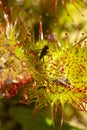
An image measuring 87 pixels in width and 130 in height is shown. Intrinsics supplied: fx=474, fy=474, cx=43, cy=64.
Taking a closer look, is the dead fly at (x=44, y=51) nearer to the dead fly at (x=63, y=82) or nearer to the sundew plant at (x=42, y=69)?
the sundew plant at (x=42, y=69)

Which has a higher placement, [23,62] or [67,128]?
[23,62]

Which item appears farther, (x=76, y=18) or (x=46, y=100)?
(x=76, y=18)

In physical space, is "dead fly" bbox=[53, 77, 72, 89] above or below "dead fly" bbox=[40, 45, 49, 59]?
below

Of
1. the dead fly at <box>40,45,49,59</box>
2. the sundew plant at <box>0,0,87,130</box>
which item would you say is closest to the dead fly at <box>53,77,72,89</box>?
the sundew plant at <box>0,0,87,130</box>

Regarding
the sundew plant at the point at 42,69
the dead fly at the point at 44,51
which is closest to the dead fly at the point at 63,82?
the sundew plant at the point at 42,69

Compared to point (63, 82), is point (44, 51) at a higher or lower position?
higher

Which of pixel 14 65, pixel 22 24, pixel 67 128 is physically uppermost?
pixel 22 24

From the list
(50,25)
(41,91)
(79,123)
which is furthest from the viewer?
(50,25)

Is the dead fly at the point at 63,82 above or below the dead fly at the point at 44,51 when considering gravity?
below

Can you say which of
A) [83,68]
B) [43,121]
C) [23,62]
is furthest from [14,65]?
[43,121]

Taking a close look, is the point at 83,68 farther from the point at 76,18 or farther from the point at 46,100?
the point at 76,18

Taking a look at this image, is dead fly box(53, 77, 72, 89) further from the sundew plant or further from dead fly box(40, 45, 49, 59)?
dead fly box(40, 45, 49, 59)
